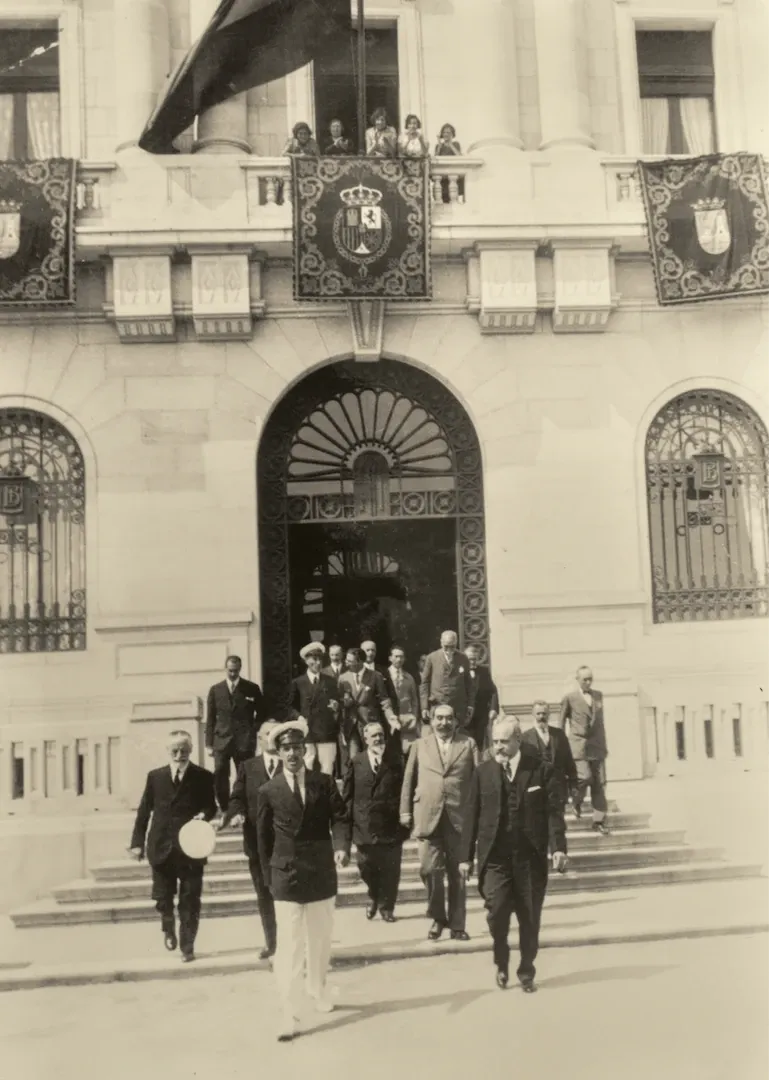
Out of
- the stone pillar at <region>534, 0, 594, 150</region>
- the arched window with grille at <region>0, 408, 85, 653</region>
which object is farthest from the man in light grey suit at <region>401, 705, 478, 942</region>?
the stone pillar at <region>534, 0, 594, 150</region>

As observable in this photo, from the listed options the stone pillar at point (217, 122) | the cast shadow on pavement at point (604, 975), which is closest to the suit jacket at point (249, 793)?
the cast shadow on pavement at point (604, 975)

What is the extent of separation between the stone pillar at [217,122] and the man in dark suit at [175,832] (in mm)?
7985

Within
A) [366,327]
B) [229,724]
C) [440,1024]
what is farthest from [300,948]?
[366,327]

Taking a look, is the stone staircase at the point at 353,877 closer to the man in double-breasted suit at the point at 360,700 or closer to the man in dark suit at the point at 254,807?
the man in double-breasted suit at the point at 360,700

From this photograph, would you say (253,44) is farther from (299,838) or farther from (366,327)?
(299,838)

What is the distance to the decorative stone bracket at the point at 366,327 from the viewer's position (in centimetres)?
1602

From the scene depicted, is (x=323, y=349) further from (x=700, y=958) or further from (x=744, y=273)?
(x=700, y=958)

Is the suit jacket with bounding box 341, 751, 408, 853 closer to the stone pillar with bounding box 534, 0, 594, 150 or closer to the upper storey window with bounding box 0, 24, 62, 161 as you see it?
the stone pillar with bounding box 534, 0, 594, 150

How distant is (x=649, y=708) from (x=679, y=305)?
5019mm

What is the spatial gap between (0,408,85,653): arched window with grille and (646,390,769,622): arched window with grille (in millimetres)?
7106

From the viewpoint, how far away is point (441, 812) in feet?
37.3

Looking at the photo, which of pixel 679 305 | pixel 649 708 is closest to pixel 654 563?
pixel 649 708

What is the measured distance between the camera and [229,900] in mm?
12766

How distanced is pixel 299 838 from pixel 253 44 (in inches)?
357
